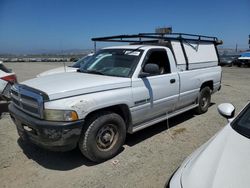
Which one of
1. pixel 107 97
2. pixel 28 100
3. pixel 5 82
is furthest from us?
pixel 5 82

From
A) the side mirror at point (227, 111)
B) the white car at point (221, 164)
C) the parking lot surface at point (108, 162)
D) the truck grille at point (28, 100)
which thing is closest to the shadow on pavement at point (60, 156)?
the parking lot surface at point (108, 162)

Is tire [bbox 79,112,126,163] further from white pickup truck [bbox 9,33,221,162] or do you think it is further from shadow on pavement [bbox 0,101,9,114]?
shadow on pavement [bbox 0,101,9,114]

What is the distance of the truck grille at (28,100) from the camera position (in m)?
→ 3.51

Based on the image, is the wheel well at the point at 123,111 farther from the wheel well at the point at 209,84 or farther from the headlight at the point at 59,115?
the wheel well at the point at 209,84

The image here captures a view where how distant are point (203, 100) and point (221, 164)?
4.98m

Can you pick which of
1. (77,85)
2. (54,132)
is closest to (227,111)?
(77,85)

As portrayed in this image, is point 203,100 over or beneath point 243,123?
beneath

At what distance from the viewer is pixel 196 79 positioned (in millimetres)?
6078

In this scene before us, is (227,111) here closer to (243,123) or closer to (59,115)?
(243,123)

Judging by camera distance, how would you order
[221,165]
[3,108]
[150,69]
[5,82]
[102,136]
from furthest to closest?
[3,108]
[5,82]
[150,69]
[102,136]
[221,165]

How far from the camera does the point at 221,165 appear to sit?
2.02 metres

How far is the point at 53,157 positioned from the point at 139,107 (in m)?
1.74

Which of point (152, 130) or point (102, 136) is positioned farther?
point (152, 130)

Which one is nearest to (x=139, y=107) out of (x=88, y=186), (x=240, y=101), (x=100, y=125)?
(x=100, y=125)
